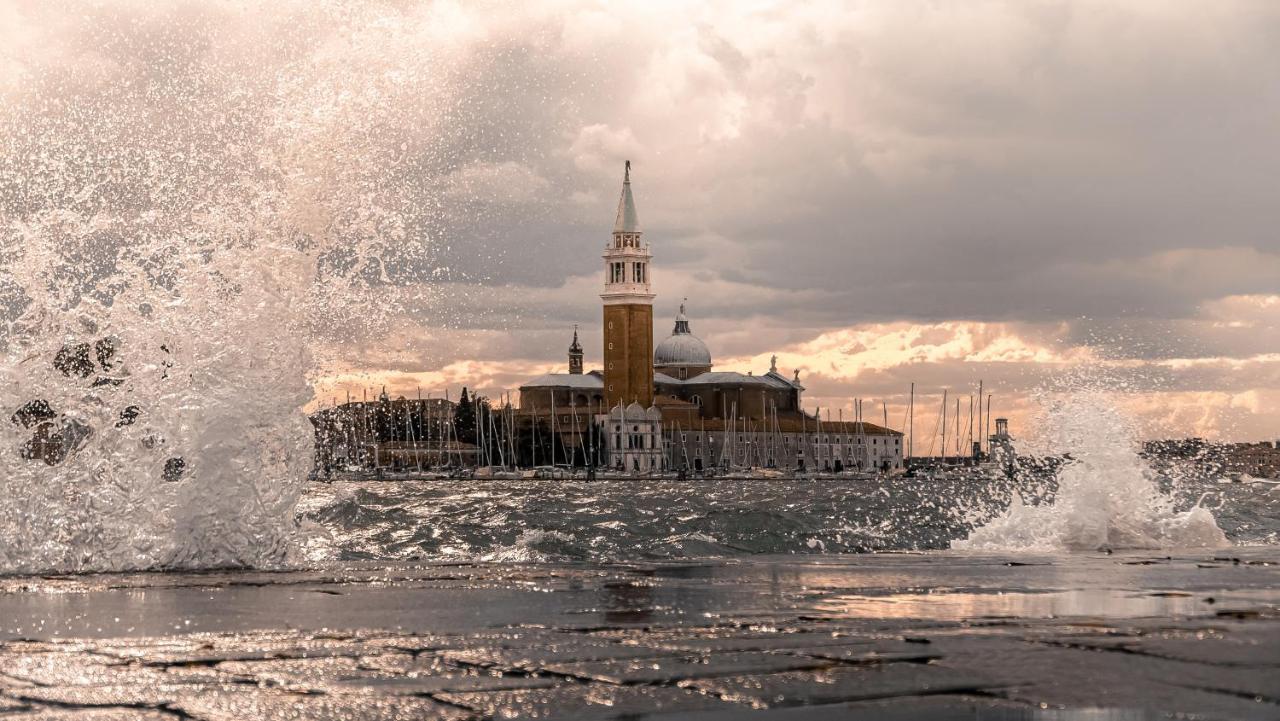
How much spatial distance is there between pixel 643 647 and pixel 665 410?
6301 inches

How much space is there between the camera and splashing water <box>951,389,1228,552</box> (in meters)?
21.5

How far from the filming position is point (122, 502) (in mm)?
15266

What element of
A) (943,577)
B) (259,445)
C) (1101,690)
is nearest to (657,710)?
(1101,690)

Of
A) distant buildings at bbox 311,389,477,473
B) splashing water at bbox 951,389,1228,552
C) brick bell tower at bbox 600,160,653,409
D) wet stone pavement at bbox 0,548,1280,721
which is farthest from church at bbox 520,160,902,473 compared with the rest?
wet stone pavement at bbox 0,548,1280,721

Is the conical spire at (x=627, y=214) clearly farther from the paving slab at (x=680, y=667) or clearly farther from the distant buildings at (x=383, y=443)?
the paving slab at (x=680, y=667)

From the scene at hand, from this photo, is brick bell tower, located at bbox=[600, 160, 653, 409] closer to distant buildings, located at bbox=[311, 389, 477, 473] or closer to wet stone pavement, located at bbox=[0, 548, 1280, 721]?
distant buildings, located at bbox=[311, 389, 477, 473]

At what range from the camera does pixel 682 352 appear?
189m

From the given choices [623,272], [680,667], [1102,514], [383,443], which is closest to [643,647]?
[680,667]

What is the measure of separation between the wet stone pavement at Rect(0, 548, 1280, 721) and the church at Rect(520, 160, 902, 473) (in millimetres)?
139751

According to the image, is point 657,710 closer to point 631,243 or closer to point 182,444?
point 182,444

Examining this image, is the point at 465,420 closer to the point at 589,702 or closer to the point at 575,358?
the point at 575,358

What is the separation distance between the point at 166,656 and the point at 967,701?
159 inches

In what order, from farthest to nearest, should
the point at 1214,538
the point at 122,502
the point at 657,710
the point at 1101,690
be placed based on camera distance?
the point at 1214,538, the point at 122,502, the point at 1101,690, the point at 657,710

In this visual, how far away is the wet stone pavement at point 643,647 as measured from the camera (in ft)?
19.7
